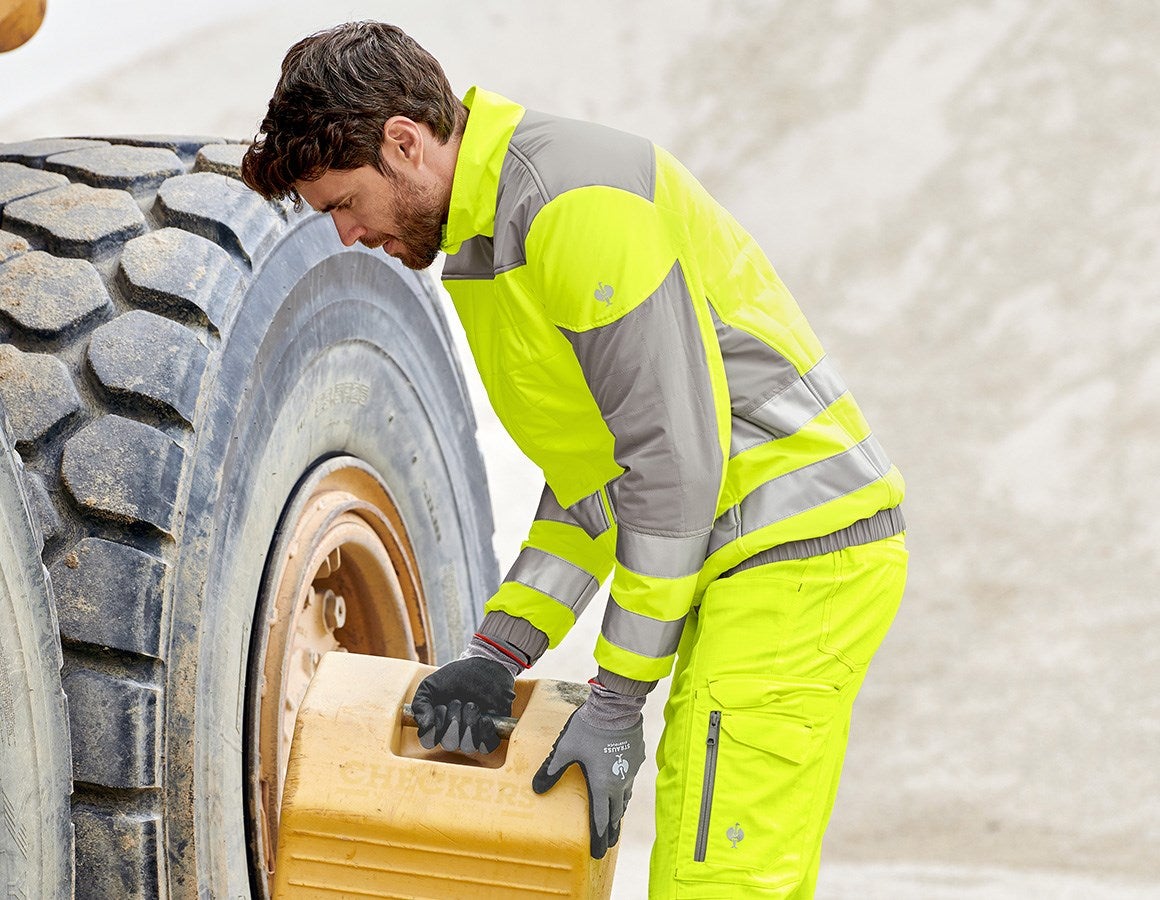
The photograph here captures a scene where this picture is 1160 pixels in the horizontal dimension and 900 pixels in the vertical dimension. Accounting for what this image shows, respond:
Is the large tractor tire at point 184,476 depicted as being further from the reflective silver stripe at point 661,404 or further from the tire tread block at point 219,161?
the reflective silver stripe at point 661,404

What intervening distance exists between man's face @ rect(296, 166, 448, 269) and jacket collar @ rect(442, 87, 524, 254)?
3 centimetres

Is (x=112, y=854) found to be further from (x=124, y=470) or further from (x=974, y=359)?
(x=974, y=359)

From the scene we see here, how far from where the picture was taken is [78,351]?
5.99 feet

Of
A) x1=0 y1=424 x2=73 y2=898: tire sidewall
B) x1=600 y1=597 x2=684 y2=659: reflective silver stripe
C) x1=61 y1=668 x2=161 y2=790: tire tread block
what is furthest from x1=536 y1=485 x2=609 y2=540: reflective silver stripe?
x1=0 y1=424 x2=73 y2=898: tire sidewall

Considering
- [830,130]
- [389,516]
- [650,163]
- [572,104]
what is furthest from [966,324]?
[650,163]

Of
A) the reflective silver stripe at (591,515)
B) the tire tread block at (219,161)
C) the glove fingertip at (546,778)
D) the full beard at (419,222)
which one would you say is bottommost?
the glove fingertip at (546,778)

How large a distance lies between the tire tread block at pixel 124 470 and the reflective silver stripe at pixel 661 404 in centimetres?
55

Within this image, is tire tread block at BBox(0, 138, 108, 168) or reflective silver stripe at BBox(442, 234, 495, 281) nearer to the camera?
reflective silver stripe at BBox(442, 234, 495, 281)

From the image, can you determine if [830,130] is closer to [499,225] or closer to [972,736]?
[972,736]

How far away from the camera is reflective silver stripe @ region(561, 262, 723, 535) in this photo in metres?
1.67

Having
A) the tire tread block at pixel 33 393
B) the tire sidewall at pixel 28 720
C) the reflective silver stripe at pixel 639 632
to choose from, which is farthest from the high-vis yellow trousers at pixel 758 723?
the tire tread block at pixel 33 393

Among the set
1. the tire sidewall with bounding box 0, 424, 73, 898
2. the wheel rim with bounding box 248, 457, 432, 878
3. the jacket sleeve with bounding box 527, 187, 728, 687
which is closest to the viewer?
the tire sidewall with bounding box 0, 424, 73, 898

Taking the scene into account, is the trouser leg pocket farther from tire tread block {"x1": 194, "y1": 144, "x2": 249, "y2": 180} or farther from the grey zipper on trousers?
tire tread block {"x1": 194, "y1": 144, "x2": 249, "y2": 180}

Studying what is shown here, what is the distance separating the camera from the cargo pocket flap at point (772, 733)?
5.97 ft
